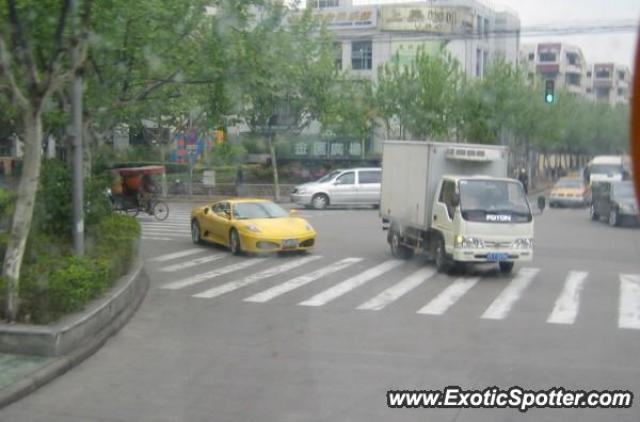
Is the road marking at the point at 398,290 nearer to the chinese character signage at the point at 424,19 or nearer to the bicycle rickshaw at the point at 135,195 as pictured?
the bicycle rickshaw at the point at 135,195

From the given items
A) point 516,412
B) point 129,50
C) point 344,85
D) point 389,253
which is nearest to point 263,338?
point 516,412

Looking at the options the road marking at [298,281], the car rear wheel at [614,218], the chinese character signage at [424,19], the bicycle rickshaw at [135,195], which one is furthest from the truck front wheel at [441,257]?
the chinese character signage at [424,19]

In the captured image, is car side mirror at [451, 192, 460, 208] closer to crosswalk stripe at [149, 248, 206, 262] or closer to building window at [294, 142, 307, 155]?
crosswalk stripe at [149, 248, 206, 262]

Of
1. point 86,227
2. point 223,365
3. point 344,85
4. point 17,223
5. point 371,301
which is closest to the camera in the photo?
point 223,365

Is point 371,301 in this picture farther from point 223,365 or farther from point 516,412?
point 516,412

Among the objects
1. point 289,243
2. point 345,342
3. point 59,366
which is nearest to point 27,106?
point 59,366

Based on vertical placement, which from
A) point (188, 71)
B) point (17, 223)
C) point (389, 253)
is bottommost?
point (389, 253)

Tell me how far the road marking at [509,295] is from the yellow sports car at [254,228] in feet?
16.7

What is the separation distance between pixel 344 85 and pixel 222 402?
101 ft

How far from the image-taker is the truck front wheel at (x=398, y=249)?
1883cm

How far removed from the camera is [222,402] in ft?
25.1

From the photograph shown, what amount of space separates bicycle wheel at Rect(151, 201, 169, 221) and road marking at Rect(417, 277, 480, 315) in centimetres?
1522

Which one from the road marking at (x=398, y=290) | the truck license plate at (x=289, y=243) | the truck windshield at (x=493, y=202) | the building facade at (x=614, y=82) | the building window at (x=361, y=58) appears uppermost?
the building window at (x=361, y=58)

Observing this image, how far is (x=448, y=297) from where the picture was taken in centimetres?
1364
